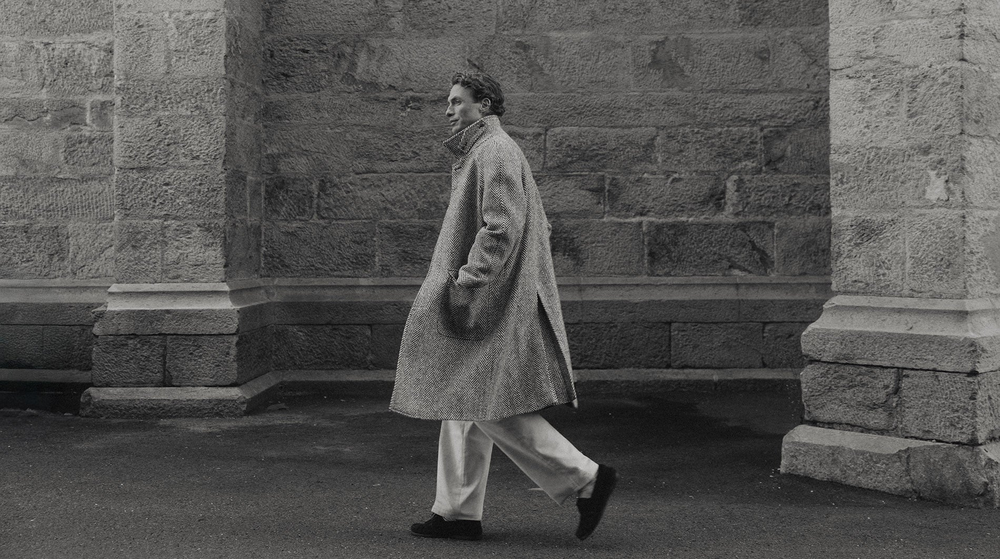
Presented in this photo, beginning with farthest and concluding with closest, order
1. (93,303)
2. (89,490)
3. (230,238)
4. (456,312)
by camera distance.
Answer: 1. (93,303)
2. (230,238)
3. (89,490)
4. (456,312)

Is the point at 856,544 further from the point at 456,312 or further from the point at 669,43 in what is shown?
the point at 669,43

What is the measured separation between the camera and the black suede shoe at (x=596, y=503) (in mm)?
3852

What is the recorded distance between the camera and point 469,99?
4062mm

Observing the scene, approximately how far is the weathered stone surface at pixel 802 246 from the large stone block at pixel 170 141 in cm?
396

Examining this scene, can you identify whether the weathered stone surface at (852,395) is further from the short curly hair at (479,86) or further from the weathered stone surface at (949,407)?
the short curly hair at (479,86)

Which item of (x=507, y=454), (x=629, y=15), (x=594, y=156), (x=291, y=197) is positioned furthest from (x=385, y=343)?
(x=507, y=454)

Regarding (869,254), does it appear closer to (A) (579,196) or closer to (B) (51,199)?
(A) (579,196)

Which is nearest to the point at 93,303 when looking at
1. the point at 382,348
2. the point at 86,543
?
the point at 382,348

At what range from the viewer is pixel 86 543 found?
13.0ft

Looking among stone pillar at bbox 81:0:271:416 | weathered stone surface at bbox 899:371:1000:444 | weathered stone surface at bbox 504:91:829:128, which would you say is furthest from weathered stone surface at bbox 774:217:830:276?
stone pillar at bbox 81:0:271:416

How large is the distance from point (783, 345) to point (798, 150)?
4.63 feet

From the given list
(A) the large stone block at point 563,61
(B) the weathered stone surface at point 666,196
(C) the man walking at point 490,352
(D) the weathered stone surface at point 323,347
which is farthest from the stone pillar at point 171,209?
(C) the man walking at point 490,352

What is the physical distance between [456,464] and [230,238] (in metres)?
3.64

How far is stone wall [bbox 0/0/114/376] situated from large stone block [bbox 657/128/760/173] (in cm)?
399
